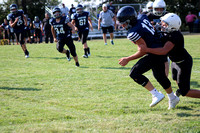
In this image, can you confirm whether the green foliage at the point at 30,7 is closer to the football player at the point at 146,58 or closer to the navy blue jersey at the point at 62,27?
the navy blue jersey at the point at 62,27

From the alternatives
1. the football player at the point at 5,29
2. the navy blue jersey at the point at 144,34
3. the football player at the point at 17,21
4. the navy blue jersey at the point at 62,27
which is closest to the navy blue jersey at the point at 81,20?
the football player at the point at 17,21

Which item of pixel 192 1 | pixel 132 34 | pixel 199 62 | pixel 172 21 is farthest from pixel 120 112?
pixel 192 1

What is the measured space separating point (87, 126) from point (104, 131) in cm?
31

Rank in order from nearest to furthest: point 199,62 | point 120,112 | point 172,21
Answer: point 172,21 → point 120,112 → point 199,62

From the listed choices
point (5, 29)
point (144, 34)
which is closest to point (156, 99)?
point (144, 34)

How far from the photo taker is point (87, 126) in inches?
150

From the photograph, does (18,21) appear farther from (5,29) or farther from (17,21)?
(5,29)

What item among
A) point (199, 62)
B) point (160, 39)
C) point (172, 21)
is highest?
point (172, 21)

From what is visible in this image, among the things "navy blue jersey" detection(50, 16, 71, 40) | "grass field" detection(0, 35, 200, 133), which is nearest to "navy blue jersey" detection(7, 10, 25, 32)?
"navy blue jersey" detection(50, 16, 71, 40)

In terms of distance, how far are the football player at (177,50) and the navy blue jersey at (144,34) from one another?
163 mm

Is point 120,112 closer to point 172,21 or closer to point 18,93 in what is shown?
point 172,21

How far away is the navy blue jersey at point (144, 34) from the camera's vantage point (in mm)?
4262

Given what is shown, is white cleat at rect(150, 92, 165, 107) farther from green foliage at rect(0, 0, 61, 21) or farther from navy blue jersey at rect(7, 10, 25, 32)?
green foliage at rect(0, 0, 61, 21)

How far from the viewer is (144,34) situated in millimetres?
4379
